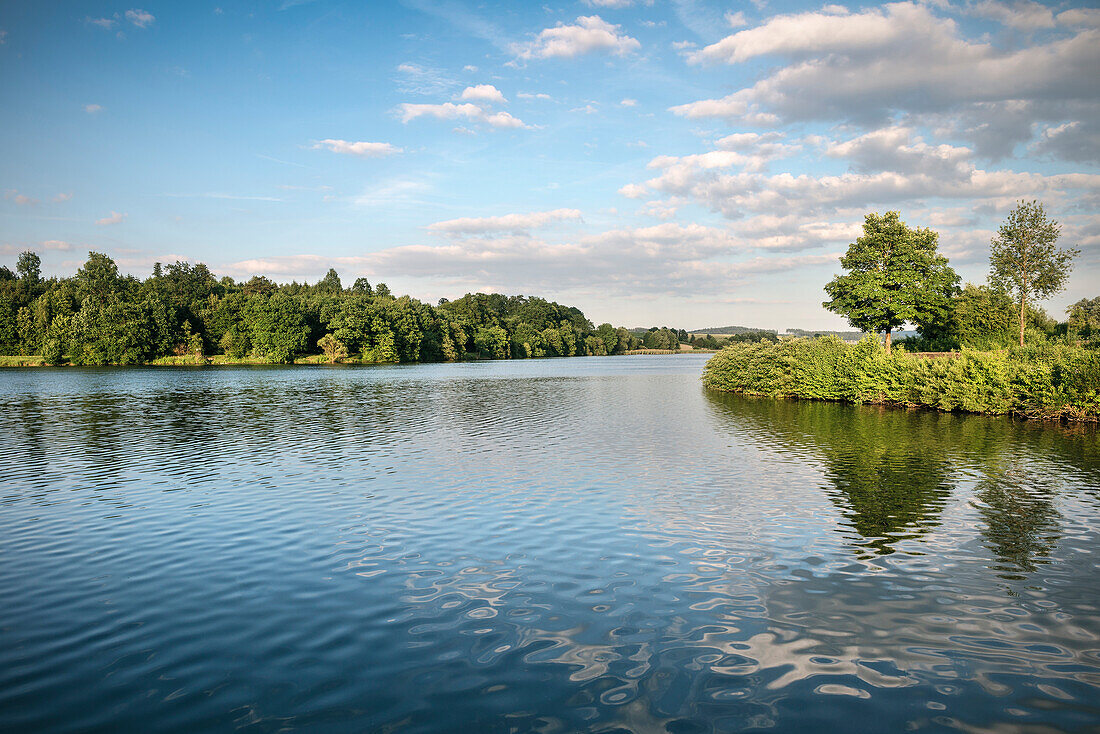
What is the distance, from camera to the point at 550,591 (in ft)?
30.5

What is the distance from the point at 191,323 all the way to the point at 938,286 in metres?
121

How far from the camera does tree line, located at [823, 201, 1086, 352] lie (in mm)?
48281

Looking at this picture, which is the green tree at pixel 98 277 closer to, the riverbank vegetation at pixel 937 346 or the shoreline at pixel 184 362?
the shoreline at pixel 184 362

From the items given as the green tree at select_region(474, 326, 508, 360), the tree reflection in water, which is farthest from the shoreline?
the tree reflection in water

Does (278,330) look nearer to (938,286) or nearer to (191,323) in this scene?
(191,323)

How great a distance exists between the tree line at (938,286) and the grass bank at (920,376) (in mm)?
12789

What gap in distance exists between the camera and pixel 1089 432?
2591 cm

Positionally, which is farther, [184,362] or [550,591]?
[184,362]

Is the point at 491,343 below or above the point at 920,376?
above

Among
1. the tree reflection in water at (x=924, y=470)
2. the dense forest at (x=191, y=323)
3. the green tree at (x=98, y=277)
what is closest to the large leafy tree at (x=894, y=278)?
the tree reflection in water at (x=924, y=470)

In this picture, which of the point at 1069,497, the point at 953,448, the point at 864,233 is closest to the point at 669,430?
the point at 953,448

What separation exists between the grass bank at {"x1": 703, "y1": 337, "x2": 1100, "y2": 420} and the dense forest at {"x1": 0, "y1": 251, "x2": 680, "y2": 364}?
83.0 metres

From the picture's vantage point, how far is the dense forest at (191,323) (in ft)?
340

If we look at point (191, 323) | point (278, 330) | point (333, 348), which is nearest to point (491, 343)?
point (333, 348)
